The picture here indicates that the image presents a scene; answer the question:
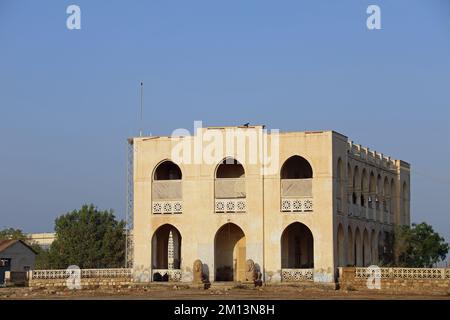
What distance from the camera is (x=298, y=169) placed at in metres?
58.5

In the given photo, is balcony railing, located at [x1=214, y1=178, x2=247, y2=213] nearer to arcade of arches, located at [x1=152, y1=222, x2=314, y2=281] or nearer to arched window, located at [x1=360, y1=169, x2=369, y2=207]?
arcade of arches, located at [x1=152, y1=222, x2=314, y2=281]

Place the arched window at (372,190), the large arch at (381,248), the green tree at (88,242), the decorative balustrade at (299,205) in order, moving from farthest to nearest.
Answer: the green tree at (88,242), the large arch at (381,248), the arched window at (372,190), the decorative balustrade at (299,205)

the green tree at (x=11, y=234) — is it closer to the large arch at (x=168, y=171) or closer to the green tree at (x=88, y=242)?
the green tree at (x=88, y=242)

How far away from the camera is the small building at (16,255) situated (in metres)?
74.8

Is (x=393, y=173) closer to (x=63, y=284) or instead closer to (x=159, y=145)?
(x=159, y=145)

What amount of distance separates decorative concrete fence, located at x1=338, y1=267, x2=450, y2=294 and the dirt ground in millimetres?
2214

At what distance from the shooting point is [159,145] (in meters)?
56.1

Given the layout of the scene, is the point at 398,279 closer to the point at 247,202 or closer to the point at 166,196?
the point at 247,202

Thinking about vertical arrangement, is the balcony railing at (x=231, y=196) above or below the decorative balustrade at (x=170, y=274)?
above

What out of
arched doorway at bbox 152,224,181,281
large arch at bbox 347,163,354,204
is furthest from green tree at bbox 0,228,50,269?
large arch at bbox 347,163,354,204

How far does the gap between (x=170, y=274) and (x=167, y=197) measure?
397 cm

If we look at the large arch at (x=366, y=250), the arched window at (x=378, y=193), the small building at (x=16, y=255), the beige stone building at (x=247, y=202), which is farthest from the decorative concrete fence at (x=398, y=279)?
the small building at (x=16, y=255)

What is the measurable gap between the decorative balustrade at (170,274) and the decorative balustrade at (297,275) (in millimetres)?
5485
